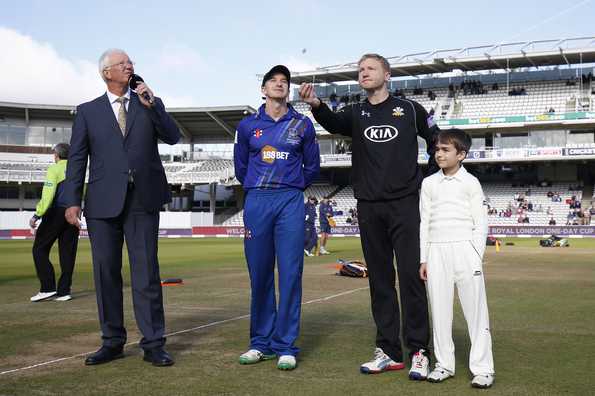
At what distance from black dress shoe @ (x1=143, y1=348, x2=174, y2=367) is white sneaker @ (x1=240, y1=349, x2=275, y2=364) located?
559mm

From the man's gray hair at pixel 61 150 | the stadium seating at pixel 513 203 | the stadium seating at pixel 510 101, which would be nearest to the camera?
the man's gray hair at pixel 61 150

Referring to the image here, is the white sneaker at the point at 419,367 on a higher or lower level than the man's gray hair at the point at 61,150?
lower

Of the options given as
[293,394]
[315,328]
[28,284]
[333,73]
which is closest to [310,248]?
[28,284]

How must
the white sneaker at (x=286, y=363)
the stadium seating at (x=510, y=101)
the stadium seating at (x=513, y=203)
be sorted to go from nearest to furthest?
the white sneaker at (x=286, y=363), the stadium seating at (x=513, y=203), the stadium seating at (x=510, y=101)

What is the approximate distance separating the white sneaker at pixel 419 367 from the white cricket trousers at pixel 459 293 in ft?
0.32

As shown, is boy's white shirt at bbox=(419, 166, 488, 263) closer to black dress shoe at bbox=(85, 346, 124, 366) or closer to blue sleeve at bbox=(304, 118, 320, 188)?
blue sleeve at bbox=(304, 118, 320, 188)

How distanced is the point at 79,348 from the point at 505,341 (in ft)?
12.9

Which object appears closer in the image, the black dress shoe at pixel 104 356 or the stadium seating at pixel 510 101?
the black dress shoe at pixel 104 356

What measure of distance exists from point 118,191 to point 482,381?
10.3 ft

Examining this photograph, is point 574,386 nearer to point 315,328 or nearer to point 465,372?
point 465,372

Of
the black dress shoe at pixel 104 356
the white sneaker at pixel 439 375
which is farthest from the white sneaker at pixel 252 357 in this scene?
the white sneaker at pixel 439 375

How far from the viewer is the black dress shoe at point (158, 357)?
16.8 ft

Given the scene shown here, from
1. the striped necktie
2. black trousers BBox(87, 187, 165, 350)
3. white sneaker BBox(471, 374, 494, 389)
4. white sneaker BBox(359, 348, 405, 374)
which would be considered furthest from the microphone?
white sneaker BBox(471, 374, 494, 389)

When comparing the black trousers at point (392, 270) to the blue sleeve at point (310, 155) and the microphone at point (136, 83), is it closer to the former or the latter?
the blue sleeve at point (310, 155)
